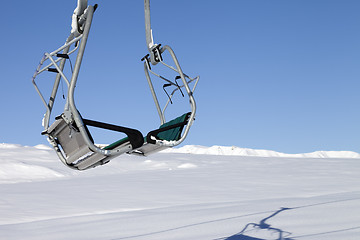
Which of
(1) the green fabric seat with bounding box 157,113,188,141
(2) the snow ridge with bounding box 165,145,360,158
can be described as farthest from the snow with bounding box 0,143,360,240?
(2) the snow ridge with bounding box 165,145,360,158

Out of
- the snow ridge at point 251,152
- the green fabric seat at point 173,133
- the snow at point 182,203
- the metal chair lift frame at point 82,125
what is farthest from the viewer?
the snow ridge at point 251,152

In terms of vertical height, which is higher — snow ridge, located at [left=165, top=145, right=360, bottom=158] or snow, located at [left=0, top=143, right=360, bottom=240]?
snow ridge, located at [left=165, top=145, right=360, bottom=158]

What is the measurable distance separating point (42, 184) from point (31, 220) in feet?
18.1

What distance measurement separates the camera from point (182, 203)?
9703mm

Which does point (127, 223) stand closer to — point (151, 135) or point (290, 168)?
point (151, 135)

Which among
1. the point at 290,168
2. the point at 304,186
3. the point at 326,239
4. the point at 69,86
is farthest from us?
the point at 290,168

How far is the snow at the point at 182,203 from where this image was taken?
6234 millimetres

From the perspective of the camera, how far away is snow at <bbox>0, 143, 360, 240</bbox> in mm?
6234

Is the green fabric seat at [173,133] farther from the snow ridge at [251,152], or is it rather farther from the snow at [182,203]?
the snow ridge at [251,152]

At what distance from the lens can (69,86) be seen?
3088mm

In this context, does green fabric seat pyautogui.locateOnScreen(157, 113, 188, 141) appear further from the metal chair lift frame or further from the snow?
the snow

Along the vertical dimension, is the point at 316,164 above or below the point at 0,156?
below

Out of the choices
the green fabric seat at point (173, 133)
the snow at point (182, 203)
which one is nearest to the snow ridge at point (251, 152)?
the snow at point (182, 203)

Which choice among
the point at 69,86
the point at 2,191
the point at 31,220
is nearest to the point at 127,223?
the point at 31,220
